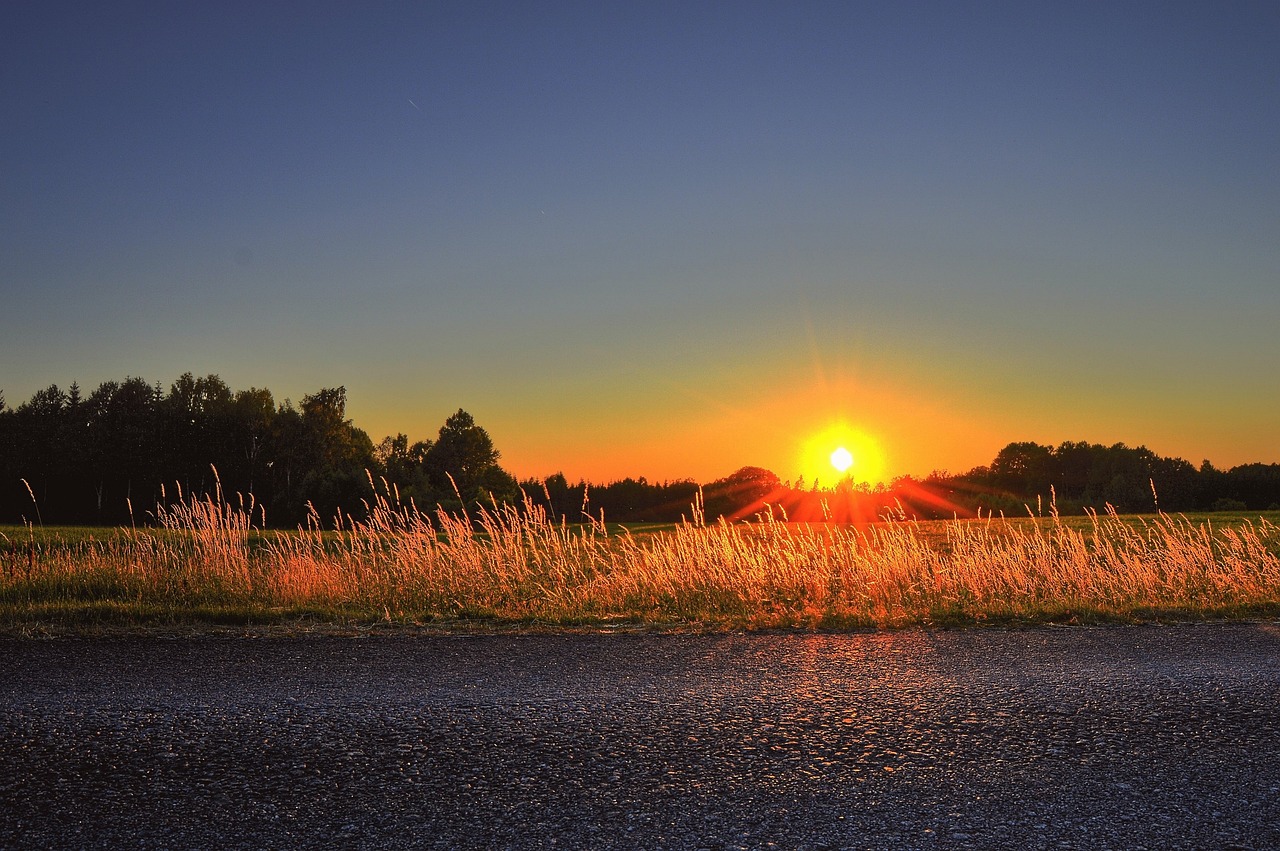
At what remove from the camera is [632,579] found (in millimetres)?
10469

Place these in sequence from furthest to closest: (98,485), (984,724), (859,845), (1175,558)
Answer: (98,485), (1175,558), (984,724), (859,845)

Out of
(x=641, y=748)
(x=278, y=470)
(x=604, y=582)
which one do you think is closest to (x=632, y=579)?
(x=604, y=582)

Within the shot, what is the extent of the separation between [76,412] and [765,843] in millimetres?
73859

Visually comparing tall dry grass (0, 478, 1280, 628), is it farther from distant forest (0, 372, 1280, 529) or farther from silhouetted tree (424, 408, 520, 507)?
silhouetted tree (424, 408, 520, 507)

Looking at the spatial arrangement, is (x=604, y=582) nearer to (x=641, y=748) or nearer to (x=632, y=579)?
(x=632, y=579)

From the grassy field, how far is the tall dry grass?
0.03 m

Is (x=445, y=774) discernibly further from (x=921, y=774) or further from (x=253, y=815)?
(x=921, y=774)

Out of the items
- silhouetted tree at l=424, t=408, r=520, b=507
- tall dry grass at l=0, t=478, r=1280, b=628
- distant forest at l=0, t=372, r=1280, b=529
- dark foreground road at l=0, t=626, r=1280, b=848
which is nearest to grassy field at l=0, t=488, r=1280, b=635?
tall dry grass at l=0, t=478, r=1280, b=628

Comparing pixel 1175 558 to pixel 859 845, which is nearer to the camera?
pixel 859 845

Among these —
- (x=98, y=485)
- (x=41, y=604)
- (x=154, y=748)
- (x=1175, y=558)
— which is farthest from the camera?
(x=98, y=485)

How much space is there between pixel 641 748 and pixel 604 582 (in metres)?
6.20

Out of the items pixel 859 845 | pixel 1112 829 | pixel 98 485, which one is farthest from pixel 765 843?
pixel 98 485

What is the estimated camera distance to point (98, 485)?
61688mm

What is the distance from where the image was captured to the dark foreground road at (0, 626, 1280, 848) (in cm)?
341
